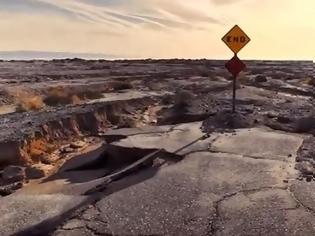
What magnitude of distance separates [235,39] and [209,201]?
8792 millimetres

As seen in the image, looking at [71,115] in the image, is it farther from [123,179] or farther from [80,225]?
[80,225]

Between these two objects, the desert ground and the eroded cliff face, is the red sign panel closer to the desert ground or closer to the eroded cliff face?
the desert ground

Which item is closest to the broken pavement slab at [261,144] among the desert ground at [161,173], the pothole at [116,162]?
the desert ground at [161,173]

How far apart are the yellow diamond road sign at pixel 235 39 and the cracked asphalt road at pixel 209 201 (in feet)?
18.3

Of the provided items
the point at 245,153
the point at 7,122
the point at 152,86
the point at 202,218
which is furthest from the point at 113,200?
the point at 152,86

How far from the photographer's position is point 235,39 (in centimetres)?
1527

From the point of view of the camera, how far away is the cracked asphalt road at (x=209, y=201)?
6367mm

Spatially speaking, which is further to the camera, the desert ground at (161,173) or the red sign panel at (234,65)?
the red sign panel at (234,65)

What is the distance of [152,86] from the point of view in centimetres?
2969

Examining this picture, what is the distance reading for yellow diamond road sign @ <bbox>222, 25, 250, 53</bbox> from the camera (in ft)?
50.0

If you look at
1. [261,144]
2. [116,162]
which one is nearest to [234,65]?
[261,144]

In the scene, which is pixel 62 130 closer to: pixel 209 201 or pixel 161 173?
pixel 161 173

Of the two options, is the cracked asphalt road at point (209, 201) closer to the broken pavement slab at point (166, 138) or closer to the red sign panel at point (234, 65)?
the broken pavement slab at point (166, 138)

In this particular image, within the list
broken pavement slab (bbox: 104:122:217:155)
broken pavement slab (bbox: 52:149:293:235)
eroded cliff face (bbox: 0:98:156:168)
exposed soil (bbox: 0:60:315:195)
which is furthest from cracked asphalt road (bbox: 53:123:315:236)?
eroded cliff face (bbox: 0:98:156:168)
